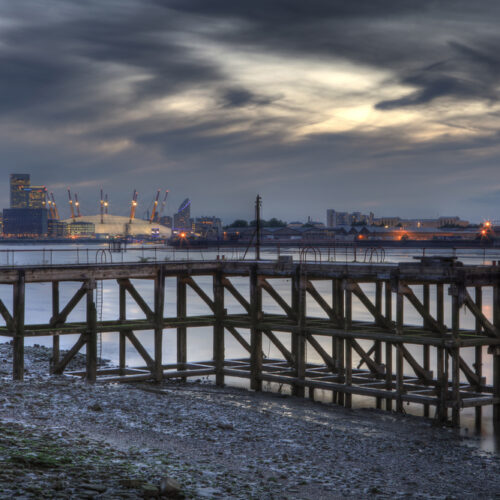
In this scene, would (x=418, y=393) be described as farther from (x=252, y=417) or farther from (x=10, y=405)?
(x=10, y=405)

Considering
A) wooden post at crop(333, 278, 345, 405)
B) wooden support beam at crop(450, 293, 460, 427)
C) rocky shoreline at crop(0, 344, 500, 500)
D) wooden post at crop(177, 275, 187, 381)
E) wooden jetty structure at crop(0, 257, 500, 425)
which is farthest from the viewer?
wooden post at crop(177, 275, 187, 381)

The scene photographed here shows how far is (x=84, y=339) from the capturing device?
95.3 feet

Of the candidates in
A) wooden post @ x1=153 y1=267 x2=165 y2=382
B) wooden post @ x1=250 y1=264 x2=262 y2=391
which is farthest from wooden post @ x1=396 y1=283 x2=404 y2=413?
wooden post @ x1=153 y1=267 x2=165 y2=382

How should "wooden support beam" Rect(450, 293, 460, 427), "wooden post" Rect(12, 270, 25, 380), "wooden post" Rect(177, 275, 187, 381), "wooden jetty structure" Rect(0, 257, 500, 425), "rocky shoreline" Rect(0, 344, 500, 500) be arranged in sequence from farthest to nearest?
"wooden post" Rect(177, 275, 187, 381) → "wooden post" Rect(12, 270, 25, 380) → "wooden jetty structure" Rect(0, 257, 500, 425) → "wooden support beam" Rect(450, 293, 460, 427) → "rocky shoreline" Rect(0, 344, 500, 500)

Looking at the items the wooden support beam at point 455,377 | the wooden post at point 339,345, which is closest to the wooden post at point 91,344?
the wooden post at point 339,345

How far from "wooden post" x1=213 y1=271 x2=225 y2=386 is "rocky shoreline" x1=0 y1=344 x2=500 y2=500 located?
4673 mm

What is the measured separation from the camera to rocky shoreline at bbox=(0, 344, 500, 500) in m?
13.5

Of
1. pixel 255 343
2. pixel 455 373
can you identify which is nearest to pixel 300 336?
pixel 255 343

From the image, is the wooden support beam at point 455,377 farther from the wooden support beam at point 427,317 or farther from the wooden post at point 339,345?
the wooden post at point 339,345

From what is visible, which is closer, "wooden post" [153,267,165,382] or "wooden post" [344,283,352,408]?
"wooden post" [344,283,352,408]

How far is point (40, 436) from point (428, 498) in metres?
8.76

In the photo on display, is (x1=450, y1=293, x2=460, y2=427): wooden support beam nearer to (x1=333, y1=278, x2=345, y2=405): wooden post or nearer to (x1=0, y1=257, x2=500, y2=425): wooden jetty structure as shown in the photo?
(x1=0, y1=257, x2=500, y2=425): wooden jetty structure

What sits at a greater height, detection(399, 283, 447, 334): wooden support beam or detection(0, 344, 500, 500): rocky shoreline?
detection(399, 283, 447, 334): wooden support beam

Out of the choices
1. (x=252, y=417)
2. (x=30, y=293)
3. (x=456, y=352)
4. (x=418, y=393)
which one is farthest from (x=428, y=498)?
(x=30, y=293)
